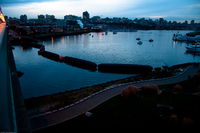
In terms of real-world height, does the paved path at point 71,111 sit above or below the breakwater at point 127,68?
above

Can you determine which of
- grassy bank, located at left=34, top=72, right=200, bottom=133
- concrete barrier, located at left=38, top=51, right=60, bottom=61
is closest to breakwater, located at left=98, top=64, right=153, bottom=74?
grassy bank, located at left=34, top=72, right=200, bottom=133

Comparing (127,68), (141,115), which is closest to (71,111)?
(141,115)

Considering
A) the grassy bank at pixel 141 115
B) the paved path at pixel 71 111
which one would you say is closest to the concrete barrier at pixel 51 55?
the paved path at pixel 71 111

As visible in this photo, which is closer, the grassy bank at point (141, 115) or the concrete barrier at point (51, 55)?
the grassy bank at point (141, 115)

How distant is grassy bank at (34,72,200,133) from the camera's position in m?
7.82

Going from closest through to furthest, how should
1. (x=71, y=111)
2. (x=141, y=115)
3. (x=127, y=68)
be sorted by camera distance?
(x=141, y=115)
(x=71, y=111)
(x=127, y=68)

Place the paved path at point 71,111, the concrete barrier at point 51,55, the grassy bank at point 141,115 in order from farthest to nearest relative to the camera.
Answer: the concrete barrier at point 51,55 < the paved path at point 71,111 < the grassy bank at point 141,115

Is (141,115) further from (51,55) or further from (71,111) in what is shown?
(51,55)

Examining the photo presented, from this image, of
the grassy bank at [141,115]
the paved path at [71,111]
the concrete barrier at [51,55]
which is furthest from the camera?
the concrete barrier at [51,55]

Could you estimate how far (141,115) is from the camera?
8.93m

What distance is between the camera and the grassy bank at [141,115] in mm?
7816

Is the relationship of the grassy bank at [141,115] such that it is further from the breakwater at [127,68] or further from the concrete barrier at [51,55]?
the concrete barrier at [51,55]

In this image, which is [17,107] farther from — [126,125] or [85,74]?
[85,74]

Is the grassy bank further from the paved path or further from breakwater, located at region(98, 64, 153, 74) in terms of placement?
breakwater, located at region(98, 64, 153, 74)
